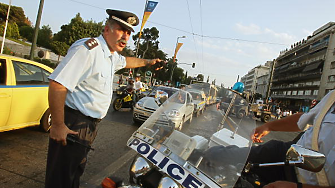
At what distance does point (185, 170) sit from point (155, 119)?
2.02ft

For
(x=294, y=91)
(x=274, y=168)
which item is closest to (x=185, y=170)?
(x=274, y=168)

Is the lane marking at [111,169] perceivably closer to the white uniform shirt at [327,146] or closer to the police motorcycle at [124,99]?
the white uniform shirt at [327,146]

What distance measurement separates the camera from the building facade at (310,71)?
3922cm

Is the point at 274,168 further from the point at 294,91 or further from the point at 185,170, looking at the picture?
the point at 294,91

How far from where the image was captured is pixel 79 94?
169 centimetres

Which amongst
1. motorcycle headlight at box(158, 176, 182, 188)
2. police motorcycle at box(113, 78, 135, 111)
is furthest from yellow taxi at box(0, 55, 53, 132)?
police motorcycle at box(113, 78, 135, 111)

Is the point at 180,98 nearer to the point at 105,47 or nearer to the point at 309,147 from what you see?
the point at 105,47

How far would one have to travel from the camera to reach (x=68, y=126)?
1684 millimetres

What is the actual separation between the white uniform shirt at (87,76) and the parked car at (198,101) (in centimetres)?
79

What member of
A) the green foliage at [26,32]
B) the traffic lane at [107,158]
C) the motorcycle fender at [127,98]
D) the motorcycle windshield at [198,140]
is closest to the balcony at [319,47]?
the motorcycle fender at [127,98]

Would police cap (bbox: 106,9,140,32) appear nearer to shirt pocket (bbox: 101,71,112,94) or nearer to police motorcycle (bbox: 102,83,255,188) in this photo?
shirt pocket (bbox: 101,71,112,94)

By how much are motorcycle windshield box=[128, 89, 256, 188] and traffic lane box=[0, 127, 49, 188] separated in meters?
1.99

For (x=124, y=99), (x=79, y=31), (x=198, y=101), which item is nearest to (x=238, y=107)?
(x=198, y=101)

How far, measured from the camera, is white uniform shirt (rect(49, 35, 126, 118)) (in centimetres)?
153
